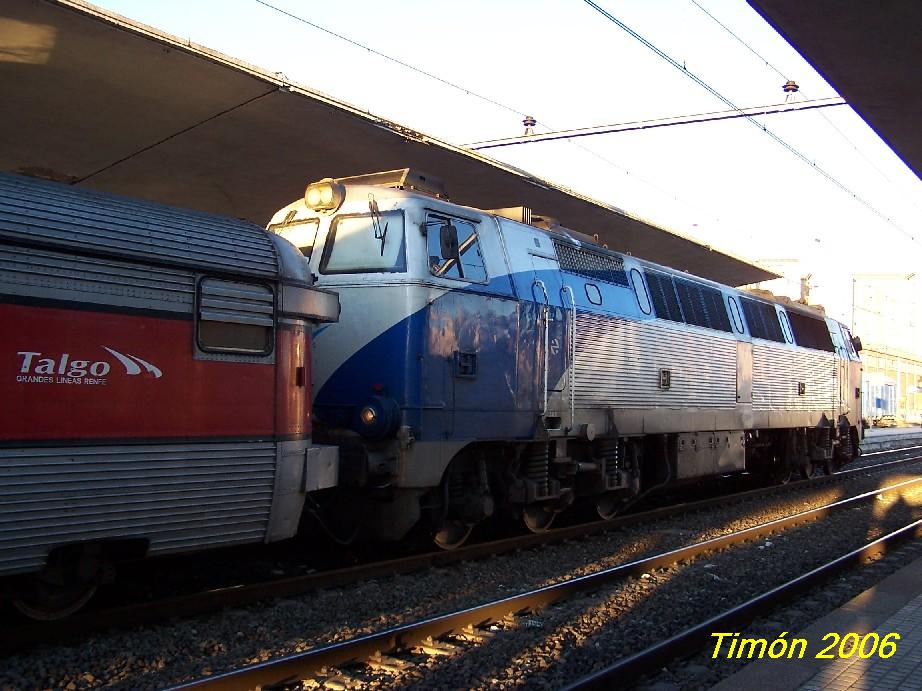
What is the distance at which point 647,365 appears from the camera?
39.2 feet

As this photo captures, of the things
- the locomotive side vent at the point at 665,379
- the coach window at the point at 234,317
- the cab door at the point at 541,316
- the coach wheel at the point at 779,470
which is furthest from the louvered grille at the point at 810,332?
the coach window at the point at 234,317

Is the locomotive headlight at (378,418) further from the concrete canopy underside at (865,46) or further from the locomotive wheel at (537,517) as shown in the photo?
the concrete canopy underside at (865,46)

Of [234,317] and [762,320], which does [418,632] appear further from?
[762,320]

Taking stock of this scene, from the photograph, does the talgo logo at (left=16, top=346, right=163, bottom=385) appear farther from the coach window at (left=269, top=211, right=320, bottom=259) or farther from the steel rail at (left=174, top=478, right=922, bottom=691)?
the coach window at (left=269, top=211, right=320, bottom=259)

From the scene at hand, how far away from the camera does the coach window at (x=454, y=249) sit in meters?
8.70

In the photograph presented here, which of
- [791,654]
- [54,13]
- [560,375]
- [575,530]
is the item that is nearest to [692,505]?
[575,530]

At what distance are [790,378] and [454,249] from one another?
10112 millimetres

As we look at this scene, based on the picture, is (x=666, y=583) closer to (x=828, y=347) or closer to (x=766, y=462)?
(x=766, y=462)

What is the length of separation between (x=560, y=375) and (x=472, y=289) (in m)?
1.81

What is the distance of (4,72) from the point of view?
12.0 m

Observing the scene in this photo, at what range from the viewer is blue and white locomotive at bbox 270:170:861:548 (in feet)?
27.6

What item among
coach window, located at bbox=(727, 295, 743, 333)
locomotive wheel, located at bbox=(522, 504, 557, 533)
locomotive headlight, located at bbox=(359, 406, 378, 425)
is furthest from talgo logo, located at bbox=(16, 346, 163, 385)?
coach window, located at bbox=(727, 295, 743, 333)

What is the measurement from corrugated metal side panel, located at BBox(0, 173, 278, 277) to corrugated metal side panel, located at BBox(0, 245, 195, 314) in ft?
0.25

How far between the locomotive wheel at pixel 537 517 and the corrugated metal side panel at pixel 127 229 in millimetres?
5050
